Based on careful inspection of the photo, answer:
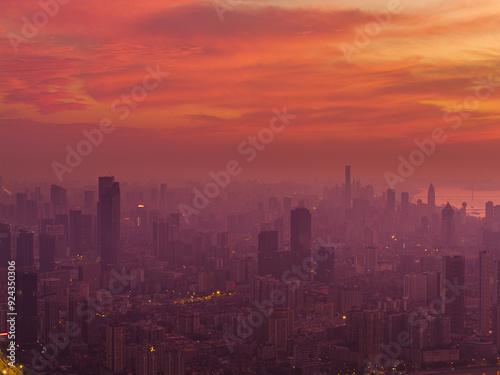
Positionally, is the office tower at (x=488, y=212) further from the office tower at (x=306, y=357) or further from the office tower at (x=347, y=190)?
the office tower at (x=306, y=357)

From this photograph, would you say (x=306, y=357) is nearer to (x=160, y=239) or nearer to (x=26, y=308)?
(x=26, y=308)

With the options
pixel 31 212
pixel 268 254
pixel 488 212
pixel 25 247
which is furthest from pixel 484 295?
pixel 31 212

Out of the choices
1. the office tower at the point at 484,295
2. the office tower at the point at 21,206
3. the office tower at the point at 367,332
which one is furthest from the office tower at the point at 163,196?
the office tower at the point at 367,332

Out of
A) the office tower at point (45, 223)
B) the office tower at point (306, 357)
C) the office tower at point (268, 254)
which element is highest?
the office tower at point (45, 223)

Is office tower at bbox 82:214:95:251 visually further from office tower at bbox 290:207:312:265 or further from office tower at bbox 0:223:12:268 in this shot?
office tower at bbox 290:207:312:265

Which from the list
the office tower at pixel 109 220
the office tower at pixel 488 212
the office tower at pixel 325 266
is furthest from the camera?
the office tower at pixel 488 212
